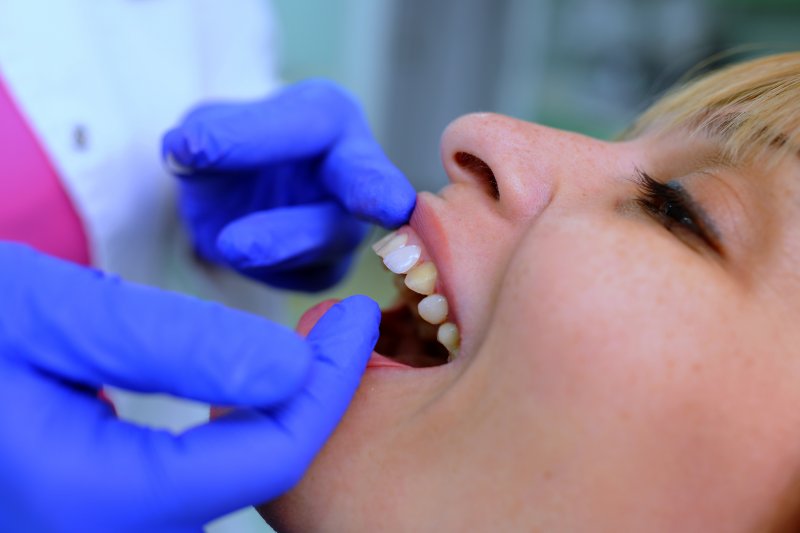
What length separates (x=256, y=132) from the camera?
40.6 inches

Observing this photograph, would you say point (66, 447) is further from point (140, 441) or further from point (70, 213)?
point (70, 213)

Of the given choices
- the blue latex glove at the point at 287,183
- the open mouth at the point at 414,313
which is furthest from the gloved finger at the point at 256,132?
the open mouth at the point at 414,313

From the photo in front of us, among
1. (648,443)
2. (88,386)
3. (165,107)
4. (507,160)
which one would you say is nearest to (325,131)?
(165,107)

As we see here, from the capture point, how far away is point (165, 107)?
121 cm

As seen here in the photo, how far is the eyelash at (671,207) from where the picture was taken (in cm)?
70

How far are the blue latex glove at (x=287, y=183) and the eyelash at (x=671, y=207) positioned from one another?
0.91ft

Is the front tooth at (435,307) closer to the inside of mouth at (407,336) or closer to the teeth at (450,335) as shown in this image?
the teeth at (450,335)

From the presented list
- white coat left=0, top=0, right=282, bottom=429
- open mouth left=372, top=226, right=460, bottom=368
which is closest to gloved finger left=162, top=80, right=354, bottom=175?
white coat left=0, top=0, right=282, bottom=429

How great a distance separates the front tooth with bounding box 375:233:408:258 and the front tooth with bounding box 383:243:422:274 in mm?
14

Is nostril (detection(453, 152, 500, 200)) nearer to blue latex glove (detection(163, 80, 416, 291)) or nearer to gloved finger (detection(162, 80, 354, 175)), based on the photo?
blue latex glove (detection(163, 80, 416, 291))

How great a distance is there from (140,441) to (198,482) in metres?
0.06

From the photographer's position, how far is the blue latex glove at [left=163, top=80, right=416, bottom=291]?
0.97 metres

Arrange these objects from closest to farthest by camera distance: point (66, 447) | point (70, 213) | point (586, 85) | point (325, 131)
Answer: point (66, 447), point (70, 213), point (325, 131), point (586, 85)

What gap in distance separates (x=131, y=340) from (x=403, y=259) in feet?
1.04
